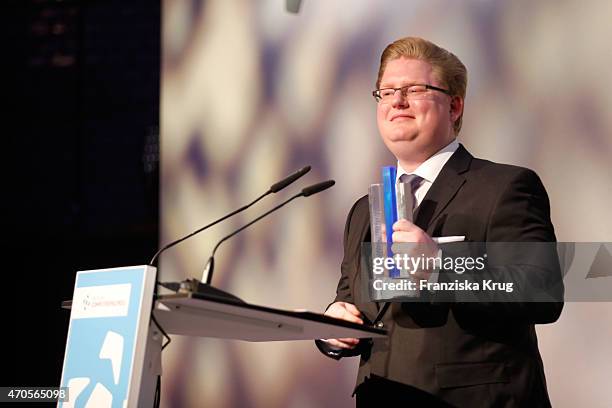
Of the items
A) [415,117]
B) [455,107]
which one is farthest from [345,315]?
[455,107]

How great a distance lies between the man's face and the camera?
221 cm

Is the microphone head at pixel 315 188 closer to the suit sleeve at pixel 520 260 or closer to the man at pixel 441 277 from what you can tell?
the man at pixel 441 277

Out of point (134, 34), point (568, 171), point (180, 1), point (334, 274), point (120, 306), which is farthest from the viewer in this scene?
point (134, 34)

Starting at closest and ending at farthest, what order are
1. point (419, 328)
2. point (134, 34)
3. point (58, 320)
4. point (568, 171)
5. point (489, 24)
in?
point (419, 328), point (568, 171), point (489, 24), point (58, 320), point (134, 34)

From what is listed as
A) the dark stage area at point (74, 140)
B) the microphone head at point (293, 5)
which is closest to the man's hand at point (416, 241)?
the microphone head at point (293, 5)

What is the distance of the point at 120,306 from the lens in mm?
1717

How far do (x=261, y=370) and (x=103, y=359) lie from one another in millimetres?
1708

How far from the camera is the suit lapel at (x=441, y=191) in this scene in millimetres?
2070

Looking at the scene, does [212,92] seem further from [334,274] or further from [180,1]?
[334,274]

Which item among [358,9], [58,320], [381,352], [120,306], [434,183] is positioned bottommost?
[58,320]

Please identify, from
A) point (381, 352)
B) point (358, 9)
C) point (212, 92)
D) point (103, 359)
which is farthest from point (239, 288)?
point (103, 359)

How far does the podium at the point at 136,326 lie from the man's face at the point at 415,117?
59 centimetres

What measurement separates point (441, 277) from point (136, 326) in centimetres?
72

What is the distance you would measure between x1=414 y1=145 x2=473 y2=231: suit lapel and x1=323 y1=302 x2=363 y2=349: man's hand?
0.28 m
